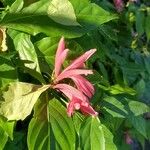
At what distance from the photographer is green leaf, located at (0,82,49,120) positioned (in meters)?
0.82

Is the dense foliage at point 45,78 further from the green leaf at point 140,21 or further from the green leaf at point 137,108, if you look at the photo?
the green leaf at point 140,21

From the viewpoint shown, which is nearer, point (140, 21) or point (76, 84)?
point (76, 84)

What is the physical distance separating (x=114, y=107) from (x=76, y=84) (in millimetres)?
342

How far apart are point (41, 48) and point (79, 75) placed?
180mm

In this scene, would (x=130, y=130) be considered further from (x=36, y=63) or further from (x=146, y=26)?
(x=36, y=63)

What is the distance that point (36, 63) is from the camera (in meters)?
0.91

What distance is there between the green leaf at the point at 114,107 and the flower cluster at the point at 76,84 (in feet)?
0.92

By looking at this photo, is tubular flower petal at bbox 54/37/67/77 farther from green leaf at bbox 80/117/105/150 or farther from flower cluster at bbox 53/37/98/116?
green leaf at bbox 80/117/105/150

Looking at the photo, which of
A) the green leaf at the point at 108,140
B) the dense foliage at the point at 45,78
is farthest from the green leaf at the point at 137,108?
the green leaf at the point at 108,140

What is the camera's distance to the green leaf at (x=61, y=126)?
0.88m

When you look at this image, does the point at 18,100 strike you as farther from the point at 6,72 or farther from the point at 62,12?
the point at 62,12

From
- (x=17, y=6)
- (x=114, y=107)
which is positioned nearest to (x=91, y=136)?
(x=114, y=107)

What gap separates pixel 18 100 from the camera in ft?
2.72

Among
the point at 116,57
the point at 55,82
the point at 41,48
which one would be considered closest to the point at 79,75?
the point at 55,82
